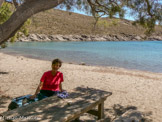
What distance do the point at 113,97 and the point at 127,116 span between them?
2556mm

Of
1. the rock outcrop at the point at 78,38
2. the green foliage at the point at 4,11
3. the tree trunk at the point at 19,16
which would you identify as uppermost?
the rock outcrop at the point at 78,38

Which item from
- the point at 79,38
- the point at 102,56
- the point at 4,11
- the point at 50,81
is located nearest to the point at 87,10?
the point at 4,11

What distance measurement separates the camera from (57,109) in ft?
8.78

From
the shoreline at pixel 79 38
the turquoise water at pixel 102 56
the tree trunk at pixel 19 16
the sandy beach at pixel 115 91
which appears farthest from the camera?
the shoreline at pixel 79 38

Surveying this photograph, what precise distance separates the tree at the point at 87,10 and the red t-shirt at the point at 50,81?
0.94 meters

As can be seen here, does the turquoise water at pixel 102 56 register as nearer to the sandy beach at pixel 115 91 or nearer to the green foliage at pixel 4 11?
the sandy beach at pixel 115 91

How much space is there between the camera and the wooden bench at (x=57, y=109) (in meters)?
2.38

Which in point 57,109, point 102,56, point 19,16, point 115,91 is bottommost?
point 115,91

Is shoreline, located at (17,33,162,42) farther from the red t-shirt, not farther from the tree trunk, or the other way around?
the tree trunk

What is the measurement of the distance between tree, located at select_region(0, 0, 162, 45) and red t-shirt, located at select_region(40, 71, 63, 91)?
0.94 metres

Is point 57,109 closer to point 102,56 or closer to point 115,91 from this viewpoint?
point 115,91

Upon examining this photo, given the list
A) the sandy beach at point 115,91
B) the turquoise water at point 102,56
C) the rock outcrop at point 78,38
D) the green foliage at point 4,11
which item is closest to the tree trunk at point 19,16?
the sandy beach at point 115,91

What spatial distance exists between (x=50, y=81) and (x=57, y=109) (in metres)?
→ 0.97

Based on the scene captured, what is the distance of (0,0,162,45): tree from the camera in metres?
3.19
